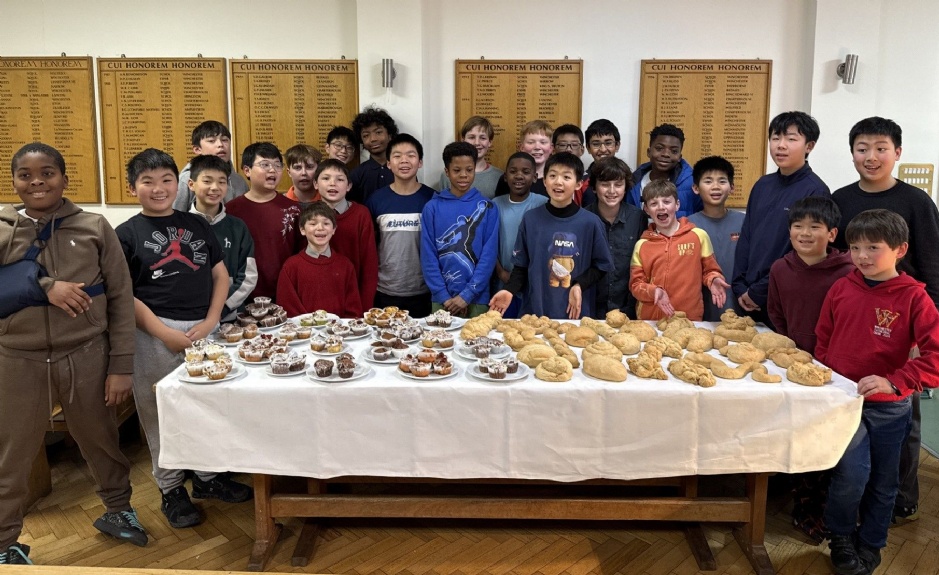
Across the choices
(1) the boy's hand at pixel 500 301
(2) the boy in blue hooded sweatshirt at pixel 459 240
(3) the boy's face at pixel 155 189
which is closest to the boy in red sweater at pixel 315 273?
(2) the boy in blue hooded sweatshirt at pixel 459 240

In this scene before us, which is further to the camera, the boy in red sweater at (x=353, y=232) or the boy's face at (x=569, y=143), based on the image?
the boy's face at (x=569, y=143)

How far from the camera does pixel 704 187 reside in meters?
4.01

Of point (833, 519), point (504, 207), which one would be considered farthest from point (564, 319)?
point (833, 519)

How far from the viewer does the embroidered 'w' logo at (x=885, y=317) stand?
2564mm

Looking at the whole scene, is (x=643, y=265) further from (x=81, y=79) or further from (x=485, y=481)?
(x=81, y=79)

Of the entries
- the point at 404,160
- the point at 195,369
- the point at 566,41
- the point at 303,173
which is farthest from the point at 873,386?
the point at 566,41

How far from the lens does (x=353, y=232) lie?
3.90m

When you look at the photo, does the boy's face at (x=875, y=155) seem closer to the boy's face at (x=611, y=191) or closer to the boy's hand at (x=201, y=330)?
the boy's face at (x=611, y=191)

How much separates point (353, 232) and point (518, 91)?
1951 millimetres

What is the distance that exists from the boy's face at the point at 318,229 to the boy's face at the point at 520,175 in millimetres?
1134

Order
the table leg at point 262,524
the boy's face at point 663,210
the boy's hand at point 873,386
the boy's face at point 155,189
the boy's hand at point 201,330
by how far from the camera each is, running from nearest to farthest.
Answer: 1. the boy's hand at point 873,386
2. the table leg at point 262,524
3. the boy's face at point 155,189
4. the boy's hand at point 201,330
5. the boy's face at point 663,210

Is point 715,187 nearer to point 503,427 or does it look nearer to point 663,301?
point 663,301

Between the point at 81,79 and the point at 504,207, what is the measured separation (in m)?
3.55

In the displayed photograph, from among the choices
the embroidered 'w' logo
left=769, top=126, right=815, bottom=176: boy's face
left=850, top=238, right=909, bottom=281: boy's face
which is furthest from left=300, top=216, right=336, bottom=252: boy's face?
the embroidered 'w' logo
